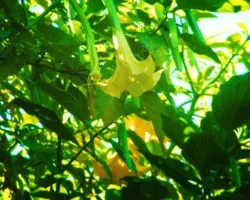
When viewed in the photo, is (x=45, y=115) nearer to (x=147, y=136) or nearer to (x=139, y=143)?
(x=139, y=143)

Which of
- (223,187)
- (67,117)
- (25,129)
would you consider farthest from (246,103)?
(67,117)

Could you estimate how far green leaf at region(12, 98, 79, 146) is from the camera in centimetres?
85

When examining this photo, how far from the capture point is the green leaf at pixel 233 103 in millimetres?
758

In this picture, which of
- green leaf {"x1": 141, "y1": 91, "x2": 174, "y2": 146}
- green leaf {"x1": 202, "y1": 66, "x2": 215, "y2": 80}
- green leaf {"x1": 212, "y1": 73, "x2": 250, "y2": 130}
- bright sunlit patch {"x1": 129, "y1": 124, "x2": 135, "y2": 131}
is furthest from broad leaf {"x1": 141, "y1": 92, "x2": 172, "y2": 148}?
green leaf {"x1": 202, "y1": 66, "x2": 215, "y2": 80}

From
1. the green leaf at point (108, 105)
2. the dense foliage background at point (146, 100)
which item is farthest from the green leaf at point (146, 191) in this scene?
the green leaf at point (108, 105)

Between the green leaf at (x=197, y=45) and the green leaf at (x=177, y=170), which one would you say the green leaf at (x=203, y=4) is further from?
the green leaf at (x=177, y=170)

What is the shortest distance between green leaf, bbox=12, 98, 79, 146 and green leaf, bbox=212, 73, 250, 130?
283mm

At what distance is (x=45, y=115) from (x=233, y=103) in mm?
338

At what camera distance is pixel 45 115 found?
33.7 inches

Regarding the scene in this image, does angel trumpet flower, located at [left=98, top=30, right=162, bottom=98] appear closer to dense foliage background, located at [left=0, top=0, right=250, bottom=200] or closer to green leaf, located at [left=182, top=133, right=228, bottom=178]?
dense foliage background, located at [left=0, top=0, right=250, bottom=200]

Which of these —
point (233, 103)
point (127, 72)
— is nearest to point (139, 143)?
point (233, 103)

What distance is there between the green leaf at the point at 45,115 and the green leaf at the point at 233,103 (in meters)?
0.28

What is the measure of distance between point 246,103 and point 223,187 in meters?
0.17

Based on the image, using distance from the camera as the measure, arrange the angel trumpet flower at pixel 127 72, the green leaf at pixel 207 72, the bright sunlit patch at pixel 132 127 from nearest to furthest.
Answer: the angel trumpet flower at pixel 127 72
the bright sunlit patch at pixel 132 127
the green leaf at pixel 207 72
